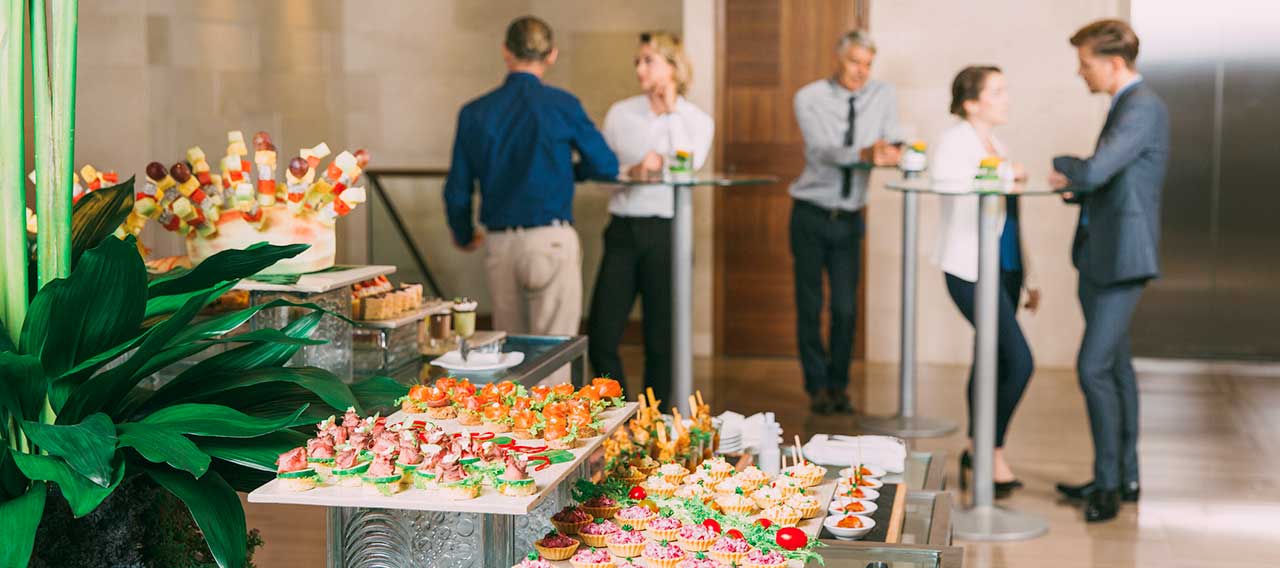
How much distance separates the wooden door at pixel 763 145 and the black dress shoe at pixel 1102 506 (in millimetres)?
3231

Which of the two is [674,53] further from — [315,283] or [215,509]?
[215,509]

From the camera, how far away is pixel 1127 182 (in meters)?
5.04

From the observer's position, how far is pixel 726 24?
8.09 metres

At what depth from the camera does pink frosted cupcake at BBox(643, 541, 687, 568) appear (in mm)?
2518

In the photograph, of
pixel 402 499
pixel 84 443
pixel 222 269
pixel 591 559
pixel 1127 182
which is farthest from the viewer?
pixel 1127 182

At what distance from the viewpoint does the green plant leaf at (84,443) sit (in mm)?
2311

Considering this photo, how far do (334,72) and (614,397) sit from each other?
6630 millimetres

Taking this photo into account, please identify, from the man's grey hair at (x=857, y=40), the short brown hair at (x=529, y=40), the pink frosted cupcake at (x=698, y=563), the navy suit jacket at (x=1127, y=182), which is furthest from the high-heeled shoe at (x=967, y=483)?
the pink frosted cupcake at (x=698, y=563)

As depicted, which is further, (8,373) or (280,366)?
(280,366)

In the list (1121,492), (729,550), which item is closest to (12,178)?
(729,550)

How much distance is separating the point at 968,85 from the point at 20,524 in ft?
13.1

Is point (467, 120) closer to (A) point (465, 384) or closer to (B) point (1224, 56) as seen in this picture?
(A) point (465, 384)

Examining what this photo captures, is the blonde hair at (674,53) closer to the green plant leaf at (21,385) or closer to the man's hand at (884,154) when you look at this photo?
the man's hand at (884,154)

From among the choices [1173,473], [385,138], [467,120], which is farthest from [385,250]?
[1173,473]
